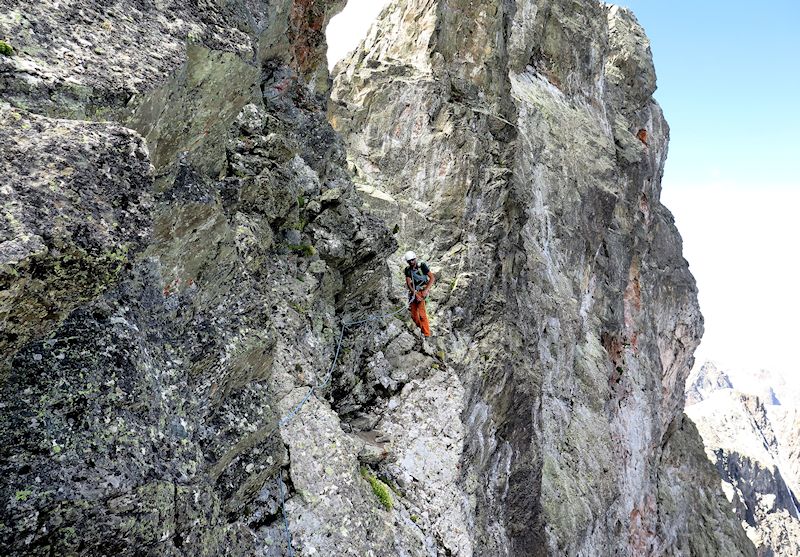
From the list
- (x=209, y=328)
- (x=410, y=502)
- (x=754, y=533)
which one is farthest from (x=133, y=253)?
(x=754, y=533)

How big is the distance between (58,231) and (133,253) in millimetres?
769

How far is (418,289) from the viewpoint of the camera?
1609 cm

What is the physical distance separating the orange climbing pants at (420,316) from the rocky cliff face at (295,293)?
430 millimetres

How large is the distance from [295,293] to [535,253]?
16645 mm

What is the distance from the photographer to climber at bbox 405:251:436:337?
16.0 metres

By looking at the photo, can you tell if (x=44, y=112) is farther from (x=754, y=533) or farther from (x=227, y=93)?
(x=754, y=533)

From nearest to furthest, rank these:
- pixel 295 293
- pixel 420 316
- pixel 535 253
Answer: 1. pixel 295 293
2. pixel 420 316
3. pixel 535 253

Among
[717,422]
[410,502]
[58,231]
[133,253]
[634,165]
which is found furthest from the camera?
[717,422]

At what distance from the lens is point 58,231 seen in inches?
186

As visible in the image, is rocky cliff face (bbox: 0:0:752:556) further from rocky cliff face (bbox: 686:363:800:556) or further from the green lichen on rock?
rocky cliff face (bbox: 686:363:800:556)

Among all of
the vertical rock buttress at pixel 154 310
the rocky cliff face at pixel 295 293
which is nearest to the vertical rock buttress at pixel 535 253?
the rocky cliff face at pixel 295 293

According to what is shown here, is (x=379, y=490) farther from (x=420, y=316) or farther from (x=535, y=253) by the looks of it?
(x=535, y=253)

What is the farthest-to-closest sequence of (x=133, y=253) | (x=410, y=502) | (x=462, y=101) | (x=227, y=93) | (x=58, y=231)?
(x=462, y=101) → (x=410, y=502) → (x=227, y=93) → (x=133, y=253) → (x=58, y=231)

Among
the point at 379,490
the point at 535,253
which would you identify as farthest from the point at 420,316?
the point at 535,253
